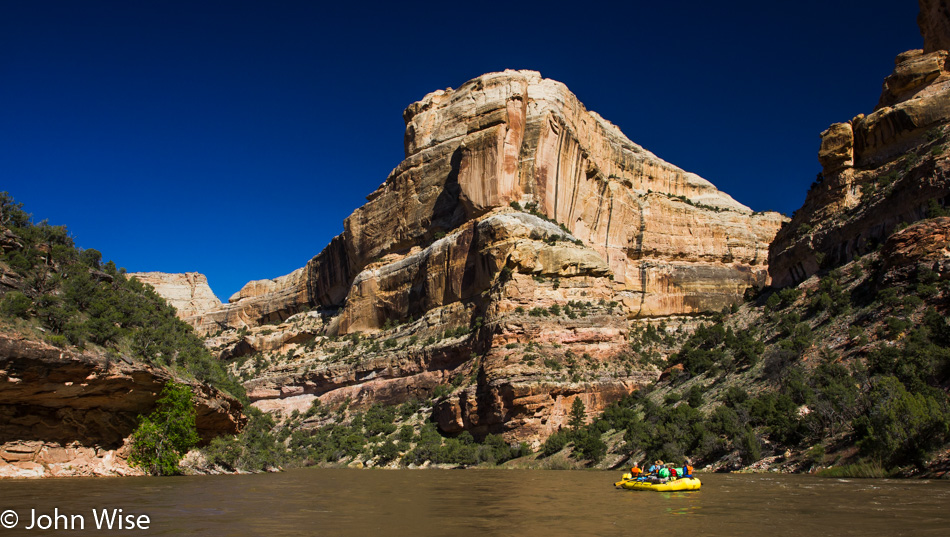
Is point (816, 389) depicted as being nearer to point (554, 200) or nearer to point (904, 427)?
point (904, 427)

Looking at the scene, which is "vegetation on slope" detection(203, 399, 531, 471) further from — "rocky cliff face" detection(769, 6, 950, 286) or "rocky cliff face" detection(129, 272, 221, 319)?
"rocky cliff face" detection(129, 272, 221, 319)

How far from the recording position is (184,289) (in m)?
144

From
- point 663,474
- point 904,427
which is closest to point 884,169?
point 904,427

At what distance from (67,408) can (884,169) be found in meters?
45.9

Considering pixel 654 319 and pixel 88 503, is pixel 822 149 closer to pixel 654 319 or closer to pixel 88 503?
pixel 654 319

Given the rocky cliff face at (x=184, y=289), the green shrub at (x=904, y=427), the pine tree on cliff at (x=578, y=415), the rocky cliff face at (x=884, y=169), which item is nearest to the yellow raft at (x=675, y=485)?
the green shrub at (x=904, y=427)

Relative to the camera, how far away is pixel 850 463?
24.3m

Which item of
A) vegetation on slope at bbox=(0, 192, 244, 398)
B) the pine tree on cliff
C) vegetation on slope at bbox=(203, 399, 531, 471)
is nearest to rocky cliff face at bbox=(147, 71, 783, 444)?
the pine tree on cliff

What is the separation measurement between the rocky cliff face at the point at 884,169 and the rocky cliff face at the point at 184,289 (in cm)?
11278

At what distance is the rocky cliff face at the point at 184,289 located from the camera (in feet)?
446

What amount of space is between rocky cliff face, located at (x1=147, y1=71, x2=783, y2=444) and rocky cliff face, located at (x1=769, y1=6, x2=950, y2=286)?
14564 mm

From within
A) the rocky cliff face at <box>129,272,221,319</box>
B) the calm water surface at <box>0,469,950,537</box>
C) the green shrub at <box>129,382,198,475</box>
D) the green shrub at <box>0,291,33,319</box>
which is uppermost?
the rocky cliff face at <box>129,272,221,319</box>

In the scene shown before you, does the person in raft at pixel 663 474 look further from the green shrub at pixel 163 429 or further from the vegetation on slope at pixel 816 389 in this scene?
the green shrub at pixel 163 429

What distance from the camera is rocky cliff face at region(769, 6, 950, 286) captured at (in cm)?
3809
